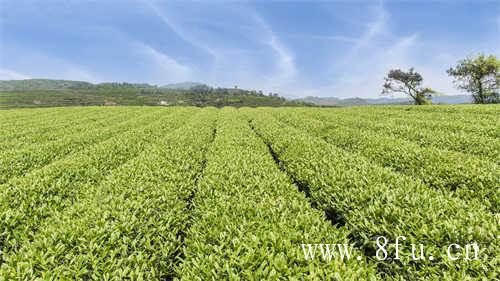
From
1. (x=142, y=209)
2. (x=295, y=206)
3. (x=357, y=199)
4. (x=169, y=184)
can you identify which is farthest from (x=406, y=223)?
(x=169, y=184)

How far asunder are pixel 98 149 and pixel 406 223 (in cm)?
1158

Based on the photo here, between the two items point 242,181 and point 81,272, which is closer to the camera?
point 81,272

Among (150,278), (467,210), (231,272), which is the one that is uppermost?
(467,210)

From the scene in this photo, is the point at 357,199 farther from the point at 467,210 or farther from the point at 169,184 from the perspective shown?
the point at 169,184

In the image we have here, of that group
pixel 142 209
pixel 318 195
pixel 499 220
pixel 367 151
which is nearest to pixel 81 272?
pixel 142 209

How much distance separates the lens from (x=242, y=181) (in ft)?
19.6

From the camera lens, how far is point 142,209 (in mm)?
4539

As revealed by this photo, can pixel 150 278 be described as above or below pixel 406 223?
below

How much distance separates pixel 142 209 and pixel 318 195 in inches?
164

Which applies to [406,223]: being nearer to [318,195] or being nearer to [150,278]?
[318,195]

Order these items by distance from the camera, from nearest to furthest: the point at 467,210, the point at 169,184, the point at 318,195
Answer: the point at 467,210 → the point at 318,195 → the point at 169,184

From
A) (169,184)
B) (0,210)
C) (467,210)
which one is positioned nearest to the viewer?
(467,210)

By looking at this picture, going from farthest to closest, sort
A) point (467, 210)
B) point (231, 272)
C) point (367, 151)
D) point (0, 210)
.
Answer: point (367, 151) < point (0, 210) < point (467, 210) < point (231, 272)

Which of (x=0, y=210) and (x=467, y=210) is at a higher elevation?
(x=467, y=210)
